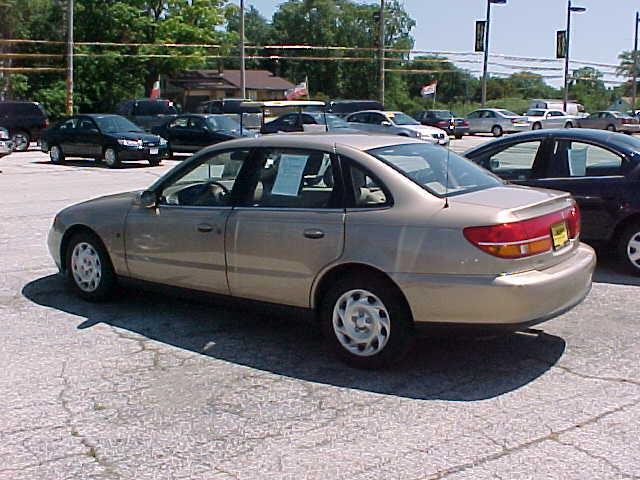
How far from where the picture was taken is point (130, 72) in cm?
5291

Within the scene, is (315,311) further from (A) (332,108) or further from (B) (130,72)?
(B) (130,72)

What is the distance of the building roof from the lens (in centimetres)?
6669

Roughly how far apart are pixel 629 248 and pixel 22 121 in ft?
85.7

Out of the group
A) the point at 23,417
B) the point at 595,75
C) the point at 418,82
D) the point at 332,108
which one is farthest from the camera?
the point at 595,75

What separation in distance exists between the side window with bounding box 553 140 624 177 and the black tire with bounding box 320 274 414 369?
4.19 m

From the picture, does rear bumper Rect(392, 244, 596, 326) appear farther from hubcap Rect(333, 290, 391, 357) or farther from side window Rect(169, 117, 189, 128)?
side window Rect(169, 117, 189, 128)

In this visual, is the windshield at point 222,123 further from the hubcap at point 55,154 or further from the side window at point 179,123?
the hubcap at point 55,154

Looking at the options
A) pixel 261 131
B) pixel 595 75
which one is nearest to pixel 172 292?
pixel 261 131

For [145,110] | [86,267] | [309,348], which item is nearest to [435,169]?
[309,348]

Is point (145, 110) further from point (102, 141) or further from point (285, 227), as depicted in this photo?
point (285, 227)

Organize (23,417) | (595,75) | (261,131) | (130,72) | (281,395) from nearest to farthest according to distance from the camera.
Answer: (23,417), (281,395), (261,131), (130,72), (595,75)

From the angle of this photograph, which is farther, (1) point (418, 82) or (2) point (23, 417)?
(1) point (418, 82)

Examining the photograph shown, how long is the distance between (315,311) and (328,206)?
0.73 m

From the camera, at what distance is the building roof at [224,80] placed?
219ft
